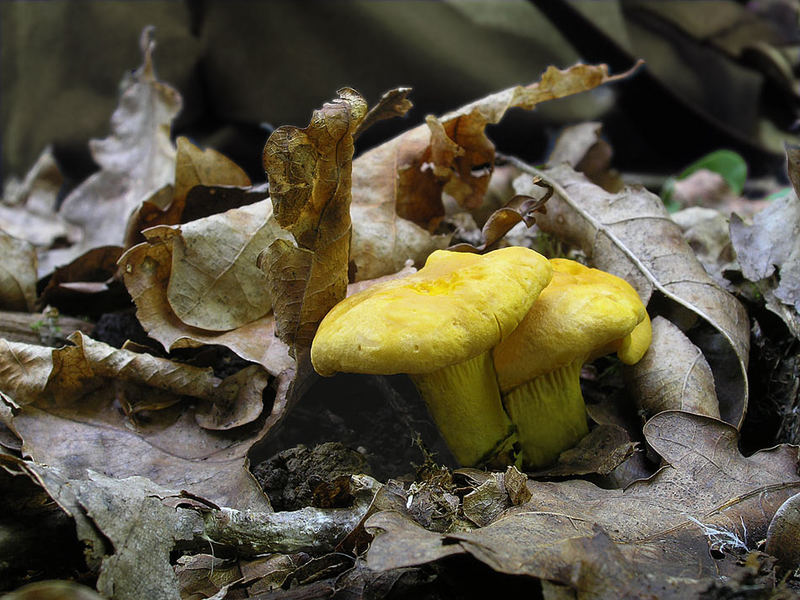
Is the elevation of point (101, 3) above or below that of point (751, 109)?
above

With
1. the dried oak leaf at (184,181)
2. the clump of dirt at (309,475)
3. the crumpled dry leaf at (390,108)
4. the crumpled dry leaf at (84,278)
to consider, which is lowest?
the clump of dirt at (309,475)

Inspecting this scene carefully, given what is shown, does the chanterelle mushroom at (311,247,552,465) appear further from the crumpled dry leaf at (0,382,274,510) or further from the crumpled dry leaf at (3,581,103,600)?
the crumpled dry leaf at (3,581,103,600)

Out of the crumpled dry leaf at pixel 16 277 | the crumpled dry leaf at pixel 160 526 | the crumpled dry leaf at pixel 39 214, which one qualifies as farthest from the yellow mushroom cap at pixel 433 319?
the crumpled dry leaf at pixel 39 214

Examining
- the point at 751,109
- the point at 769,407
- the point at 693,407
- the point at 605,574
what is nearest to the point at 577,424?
Result: the point at 693,407

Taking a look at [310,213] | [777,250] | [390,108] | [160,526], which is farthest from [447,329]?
[777,250]

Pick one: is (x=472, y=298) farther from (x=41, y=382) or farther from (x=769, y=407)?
(x=41, y=382)

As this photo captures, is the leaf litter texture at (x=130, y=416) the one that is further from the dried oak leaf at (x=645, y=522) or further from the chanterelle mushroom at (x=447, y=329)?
the dried oak leaf at (x=645, y=522)

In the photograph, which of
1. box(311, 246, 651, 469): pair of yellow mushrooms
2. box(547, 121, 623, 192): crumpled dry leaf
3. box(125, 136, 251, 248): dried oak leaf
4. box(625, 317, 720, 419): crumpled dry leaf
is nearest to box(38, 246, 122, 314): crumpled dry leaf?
box(125, 136, 251, 248): dried oak leaf
